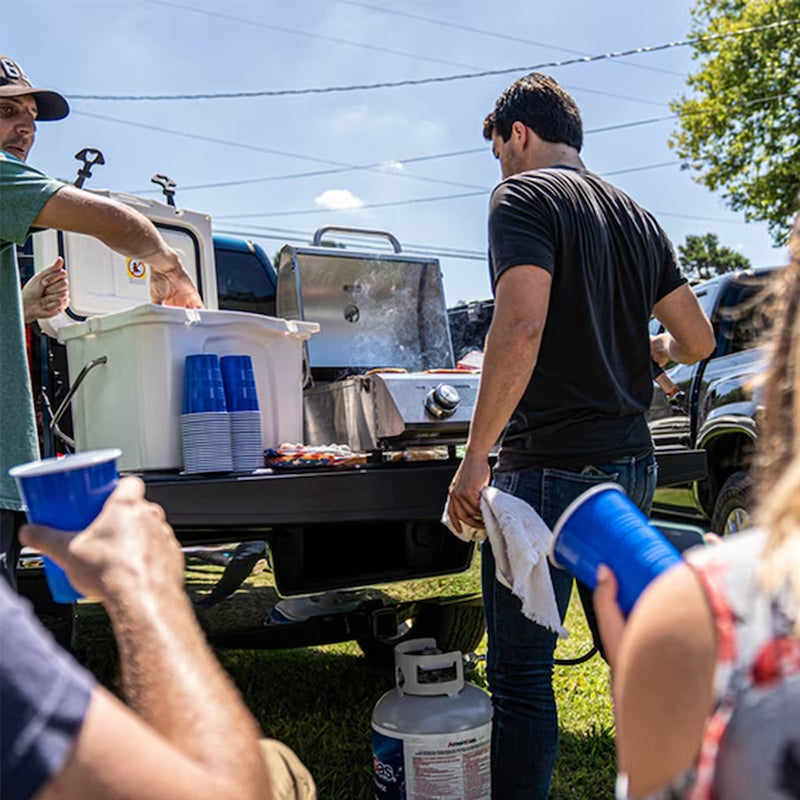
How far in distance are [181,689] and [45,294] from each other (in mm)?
1965

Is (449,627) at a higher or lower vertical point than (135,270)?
lower

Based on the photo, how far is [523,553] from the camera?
2070 millimetres

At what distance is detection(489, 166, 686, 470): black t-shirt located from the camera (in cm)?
229

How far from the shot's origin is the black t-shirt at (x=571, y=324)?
2.29 metres

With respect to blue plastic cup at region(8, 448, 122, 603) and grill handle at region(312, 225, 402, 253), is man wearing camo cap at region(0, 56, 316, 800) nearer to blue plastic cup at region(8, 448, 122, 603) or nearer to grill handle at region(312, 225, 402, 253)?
blue plastic cup at region(8, 448, 122, 603)

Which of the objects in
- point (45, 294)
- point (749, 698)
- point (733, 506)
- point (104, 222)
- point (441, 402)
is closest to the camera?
point (749, 698)

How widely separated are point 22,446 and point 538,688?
55.1 inches

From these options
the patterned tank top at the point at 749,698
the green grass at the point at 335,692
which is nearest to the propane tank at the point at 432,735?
the green grass at the point at 335,692

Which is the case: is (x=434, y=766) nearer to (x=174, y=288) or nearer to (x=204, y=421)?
(x=204, y=421)

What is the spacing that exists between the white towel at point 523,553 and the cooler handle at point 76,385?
1184 mm

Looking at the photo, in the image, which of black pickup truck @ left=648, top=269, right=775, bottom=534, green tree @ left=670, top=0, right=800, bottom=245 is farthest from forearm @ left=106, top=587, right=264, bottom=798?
green tree @ left=670, top=0, right=800, bottom=245

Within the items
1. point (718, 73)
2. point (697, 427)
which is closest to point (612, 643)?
point (697, 427)

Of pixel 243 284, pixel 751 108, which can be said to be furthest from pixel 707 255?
pixel 243 284

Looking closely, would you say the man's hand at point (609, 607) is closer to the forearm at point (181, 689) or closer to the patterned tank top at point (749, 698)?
the patterned tank top at point (749, 698)
